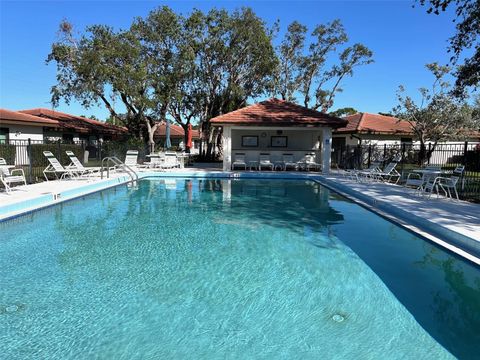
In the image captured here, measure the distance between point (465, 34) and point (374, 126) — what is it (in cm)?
1484

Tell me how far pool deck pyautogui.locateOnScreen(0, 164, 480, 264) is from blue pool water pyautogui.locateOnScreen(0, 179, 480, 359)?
16.3 inches

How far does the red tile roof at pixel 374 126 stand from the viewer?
25275 mm

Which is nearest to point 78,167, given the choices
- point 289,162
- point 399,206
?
point 289,162

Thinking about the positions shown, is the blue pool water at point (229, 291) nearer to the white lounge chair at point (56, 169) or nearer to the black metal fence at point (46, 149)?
the white lounge chair at point (56, 169)

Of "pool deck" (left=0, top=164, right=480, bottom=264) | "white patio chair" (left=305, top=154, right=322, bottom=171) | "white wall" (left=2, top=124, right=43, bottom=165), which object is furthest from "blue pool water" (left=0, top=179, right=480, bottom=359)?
"white wall" (left=2, top=124, right=43, bottom=165)

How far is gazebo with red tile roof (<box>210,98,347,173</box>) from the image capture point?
19.2m

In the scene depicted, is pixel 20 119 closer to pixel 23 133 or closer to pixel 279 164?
pixel 23 133

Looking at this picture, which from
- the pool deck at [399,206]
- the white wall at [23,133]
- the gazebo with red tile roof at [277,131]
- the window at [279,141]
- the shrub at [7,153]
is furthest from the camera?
the window at [279,141]

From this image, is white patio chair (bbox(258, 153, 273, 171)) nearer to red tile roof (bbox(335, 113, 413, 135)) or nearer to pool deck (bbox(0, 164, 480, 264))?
pool deck (bbox(0, 164, 480, 264))

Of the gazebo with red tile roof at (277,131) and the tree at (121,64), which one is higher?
the tree at (121,64)

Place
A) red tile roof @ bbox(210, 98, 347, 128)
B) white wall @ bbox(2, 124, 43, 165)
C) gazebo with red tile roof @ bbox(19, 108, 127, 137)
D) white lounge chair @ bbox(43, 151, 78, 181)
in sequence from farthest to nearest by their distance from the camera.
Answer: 1. gazebo with red tile roof @ bbox(19, 108, 127, 137)
2. white wall @ bbox(2, 124, 43, 165)
3. red tile roof @ bbox(210, 98, 347, 128)
4. white lounge chair @ bbox(43, 151, 78, 181)

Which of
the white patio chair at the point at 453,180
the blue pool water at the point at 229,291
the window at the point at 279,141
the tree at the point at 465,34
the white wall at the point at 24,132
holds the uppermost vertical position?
the tree at the point at 465,34

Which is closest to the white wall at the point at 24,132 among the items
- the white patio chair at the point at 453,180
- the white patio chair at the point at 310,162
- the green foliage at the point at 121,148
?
the green foliage at the point at 121,148

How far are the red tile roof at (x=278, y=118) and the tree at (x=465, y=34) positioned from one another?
678 cm
